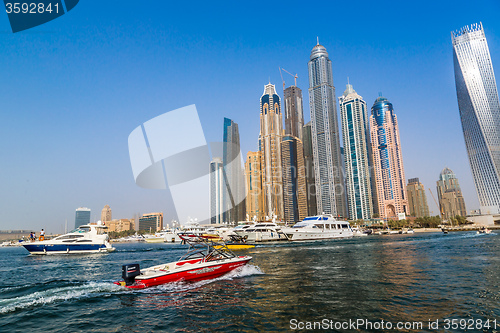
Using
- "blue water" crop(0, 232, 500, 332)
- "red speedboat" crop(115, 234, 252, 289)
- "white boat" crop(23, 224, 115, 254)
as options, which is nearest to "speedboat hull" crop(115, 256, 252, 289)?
"red speedboat" crop(115, 234, 252, 289)

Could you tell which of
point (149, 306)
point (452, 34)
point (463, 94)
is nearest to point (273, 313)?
point (149, 306)

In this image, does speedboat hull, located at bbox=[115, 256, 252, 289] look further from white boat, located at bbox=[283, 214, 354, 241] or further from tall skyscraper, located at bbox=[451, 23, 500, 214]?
tall skyscraper, located at bbox=[451, 23, 500, 214]

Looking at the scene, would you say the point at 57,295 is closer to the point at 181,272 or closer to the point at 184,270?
the point at 181,272

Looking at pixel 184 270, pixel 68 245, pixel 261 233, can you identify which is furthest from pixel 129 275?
pixel 261 233

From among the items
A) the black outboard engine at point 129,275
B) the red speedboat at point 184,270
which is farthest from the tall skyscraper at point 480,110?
the black outboard engine at point 129,275

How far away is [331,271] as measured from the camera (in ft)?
78.5

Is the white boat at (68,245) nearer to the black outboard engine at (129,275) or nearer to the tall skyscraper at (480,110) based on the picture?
the black outboard engine at (129,275)

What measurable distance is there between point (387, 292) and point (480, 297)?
14.6 ft

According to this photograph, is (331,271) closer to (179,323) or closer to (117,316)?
(179,323)

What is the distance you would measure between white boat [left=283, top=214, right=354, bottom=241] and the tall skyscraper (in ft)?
396

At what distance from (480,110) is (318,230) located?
140 meters

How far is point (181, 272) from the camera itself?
63.9 feet

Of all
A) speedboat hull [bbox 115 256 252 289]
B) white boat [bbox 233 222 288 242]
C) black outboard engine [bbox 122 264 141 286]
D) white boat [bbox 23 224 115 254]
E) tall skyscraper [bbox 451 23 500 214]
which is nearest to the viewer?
black outboard engine [bbox 122 264 141 286]

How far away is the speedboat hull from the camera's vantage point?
1850 cm
